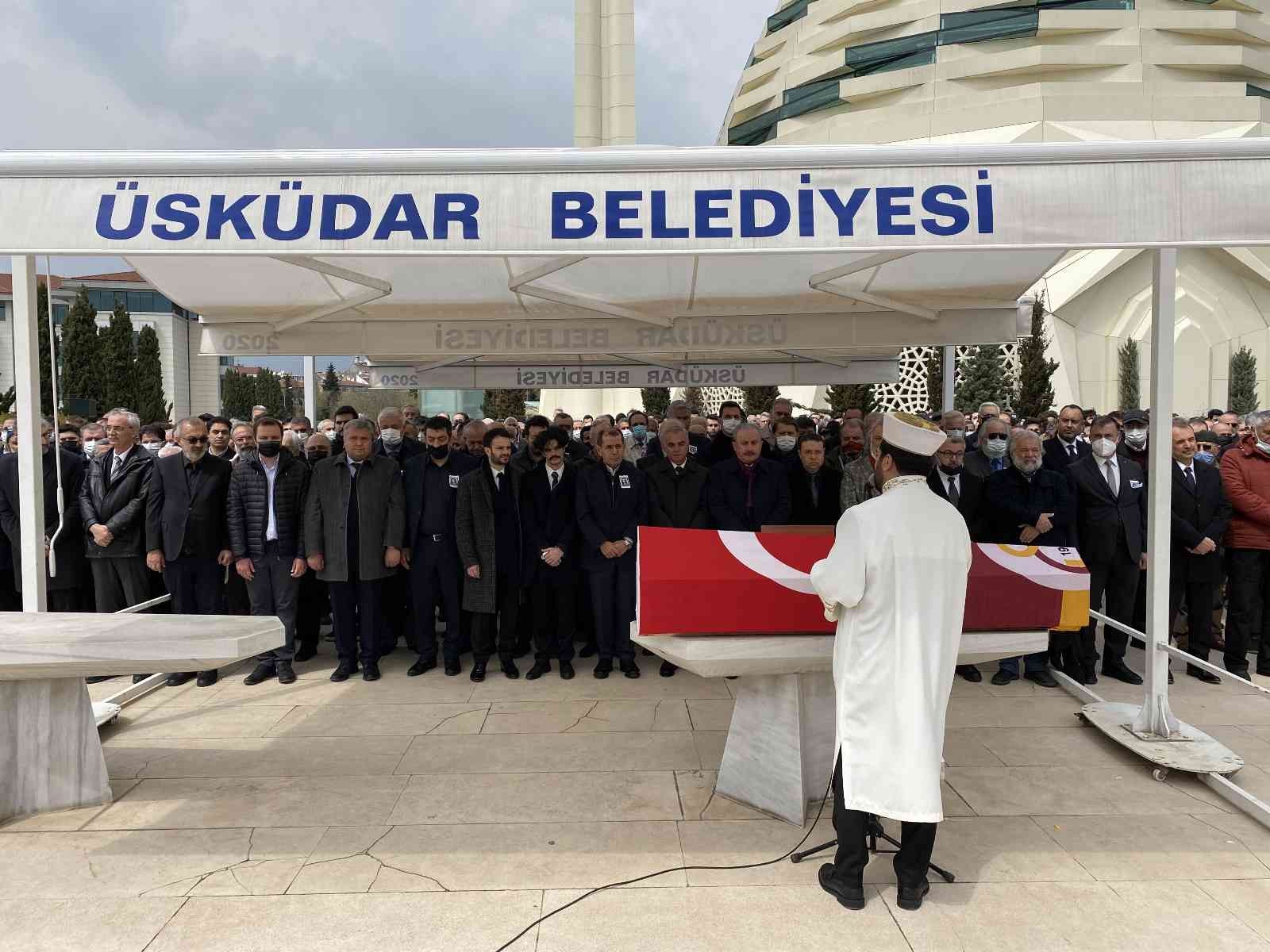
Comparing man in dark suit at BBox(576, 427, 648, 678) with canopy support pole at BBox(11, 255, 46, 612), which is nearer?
canopy support pole at BBox(11, 255, 46, 612)

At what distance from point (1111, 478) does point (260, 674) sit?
641 centimetres

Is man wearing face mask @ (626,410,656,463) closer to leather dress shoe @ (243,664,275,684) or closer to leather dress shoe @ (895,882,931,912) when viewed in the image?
leather dress shoe @ (243,664,275,684)

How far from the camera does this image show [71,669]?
3.76 meters

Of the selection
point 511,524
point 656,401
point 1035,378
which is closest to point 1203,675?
point 511,524

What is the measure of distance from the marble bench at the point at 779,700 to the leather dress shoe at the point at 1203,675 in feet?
10.6

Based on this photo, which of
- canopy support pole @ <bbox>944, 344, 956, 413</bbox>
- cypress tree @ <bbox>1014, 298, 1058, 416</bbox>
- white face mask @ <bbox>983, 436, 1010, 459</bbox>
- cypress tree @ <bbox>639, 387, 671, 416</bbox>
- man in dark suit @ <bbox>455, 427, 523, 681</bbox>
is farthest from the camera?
cypress tree @ <bbox>639, 387, 671, 416</bbox>

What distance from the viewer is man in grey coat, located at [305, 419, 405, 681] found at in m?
6.49

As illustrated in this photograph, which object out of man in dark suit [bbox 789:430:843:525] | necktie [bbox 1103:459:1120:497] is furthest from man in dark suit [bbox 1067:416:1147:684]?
man in dark suit [bbox 789:430:843:525]

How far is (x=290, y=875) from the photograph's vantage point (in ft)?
11.7

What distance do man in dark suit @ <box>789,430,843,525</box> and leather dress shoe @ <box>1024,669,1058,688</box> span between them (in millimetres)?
1800

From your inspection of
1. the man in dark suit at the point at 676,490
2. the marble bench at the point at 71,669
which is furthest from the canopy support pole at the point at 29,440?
the man in dark suit at the point at 676,490

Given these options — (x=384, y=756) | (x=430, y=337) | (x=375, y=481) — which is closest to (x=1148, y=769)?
(x=384, y=756)

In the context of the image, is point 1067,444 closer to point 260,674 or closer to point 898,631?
point 898,631

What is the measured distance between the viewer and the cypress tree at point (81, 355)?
143ft
